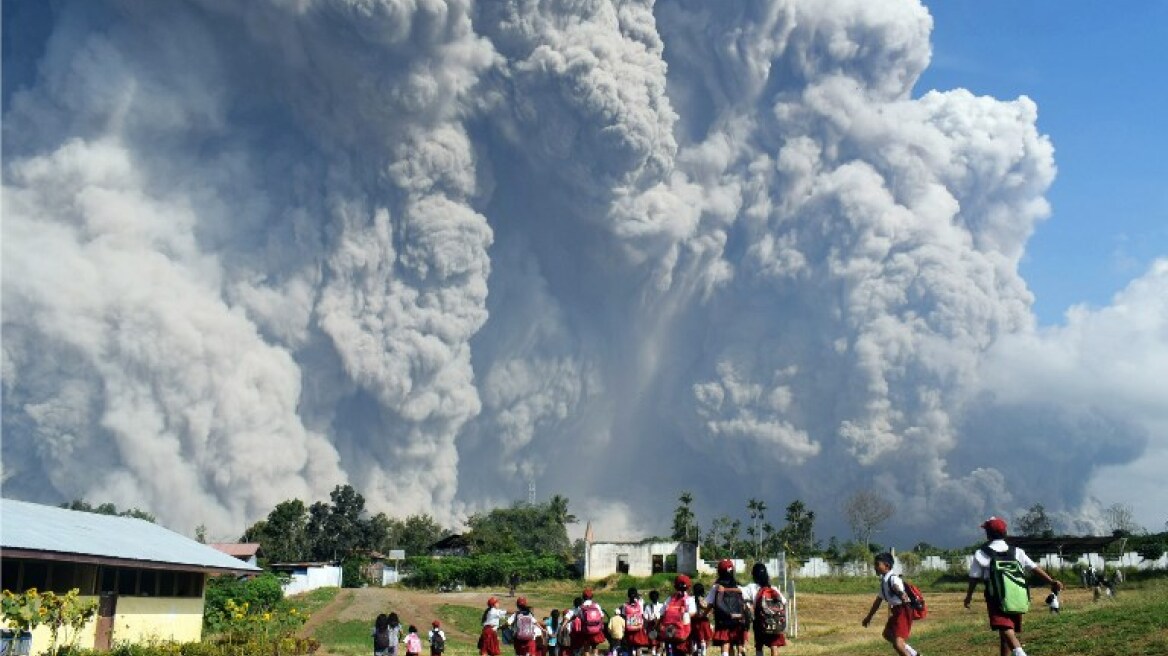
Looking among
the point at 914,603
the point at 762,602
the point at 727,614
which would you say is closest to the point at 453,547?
the point at 727,614

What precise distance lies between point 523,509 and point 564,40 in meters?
71.1

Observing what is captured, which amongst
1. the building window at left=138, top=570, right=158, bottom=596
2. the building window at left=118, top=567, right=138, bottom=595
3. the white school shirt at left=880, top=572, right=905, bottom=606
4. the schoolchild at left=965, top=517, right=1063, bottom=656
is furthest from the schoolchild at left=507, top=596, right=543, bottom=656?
the building window at left=138, top=570, right=158, bottom=596

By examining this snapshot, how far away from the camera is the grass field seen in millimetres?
14984

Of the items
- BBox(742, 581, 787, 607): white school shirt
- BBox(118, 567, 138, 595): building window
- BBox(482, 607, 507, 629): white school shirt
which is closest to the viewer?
BBox(742, 581, 787, 607): white school shirt

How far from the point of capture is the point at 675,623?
14.6 meters

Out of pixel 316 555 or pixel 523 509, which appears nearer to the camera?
pixel 316 555

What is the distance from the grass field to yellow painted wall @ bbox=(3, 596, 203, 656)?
431 centimetres

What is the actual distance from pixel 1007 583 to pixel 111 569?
2453 centimetres

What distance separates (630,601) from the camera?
16.3 meters

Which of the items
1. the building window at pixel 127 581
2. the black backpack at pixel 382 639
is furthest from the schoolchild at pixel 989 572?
the building window at pixel 127 581

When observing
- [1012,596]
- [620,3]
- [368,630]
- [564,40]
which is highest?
[620,3]

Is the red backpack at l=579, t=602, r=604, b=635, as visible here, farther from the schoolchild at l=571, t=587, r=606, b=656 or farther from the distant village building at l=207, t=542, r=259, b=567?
the distant village building at l=207, t=542, r=259, b=567

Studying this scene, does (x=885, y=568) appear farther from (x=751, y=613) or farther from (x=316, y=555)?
(x=316, y=555)

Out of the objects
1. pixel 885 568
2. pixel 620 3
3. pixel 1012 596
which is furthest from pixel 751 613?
pixel 620 3
